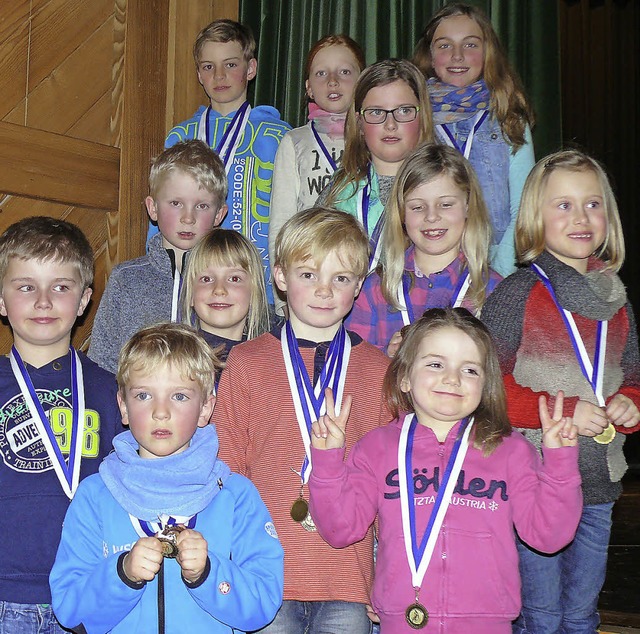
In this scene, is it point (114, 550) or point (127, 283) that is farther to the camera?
point (127, 283)

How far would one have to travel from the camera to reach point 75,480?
2326 mm

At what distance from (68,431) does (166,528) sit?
0.60 metres

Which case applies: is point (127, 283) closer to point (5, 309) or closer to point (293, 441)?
point (5, 309)

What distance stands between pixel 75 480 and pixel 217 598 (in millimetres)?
602

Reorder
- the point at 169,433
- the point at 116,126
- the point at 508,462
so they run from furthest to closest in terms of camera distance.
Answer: the point at 116,126 → the point at 508,462 → the point at 169,433

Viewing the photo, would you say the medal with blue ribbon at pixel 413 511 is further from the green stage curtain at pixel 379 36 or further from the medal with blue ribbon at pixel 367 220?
the green stage curtain at pixel 379 36

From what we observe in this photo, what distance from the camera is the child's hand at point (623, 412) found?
245 cm

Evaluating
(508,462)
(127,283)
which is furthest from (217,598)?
(127,283)

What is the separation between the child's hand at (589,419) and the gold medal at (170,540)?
3.73 ft

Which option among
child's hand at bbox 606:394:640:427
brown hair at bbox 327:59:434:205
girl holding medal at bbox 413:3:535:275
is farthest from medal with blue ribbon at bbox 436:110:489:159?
child's hand at bbox 606:394:640:427

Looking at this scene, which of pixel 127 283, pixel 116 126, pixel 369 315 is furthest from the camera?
pixel 116 126

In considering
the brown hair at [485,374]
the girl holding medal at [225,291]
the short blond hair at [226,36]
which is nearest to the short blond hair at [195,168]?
the girl holding medal at [225,291]

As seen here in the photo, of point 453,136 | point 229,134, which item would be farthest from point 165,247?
point 453,136

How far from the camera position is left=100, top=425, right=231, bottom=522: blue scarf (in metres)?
2.02
